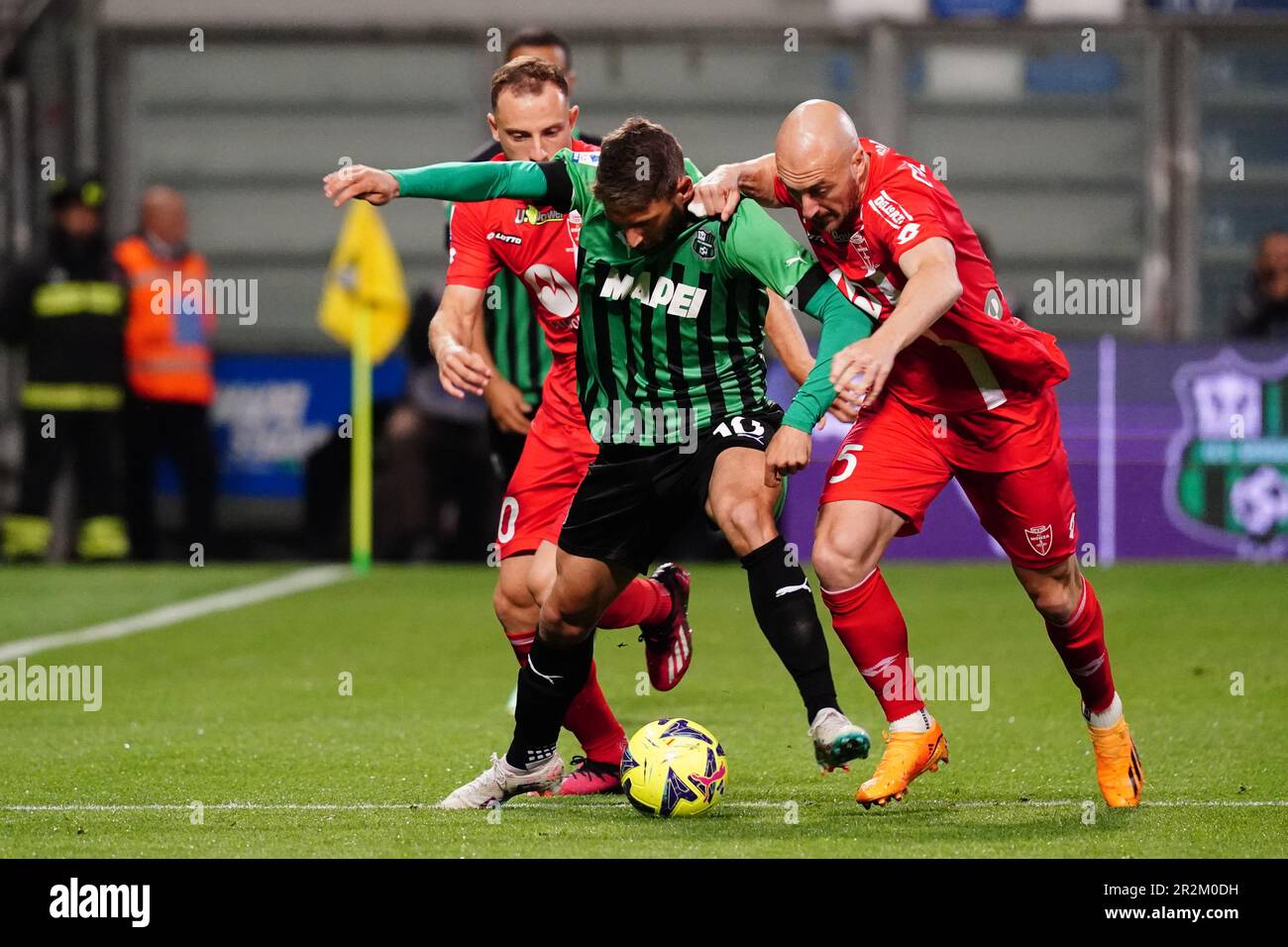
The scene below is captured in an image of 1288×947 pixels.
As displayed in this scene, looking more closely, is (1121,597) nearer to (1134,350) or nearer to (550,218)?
(1134,350)

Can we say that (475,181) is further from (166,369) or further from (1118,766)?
(166,369)

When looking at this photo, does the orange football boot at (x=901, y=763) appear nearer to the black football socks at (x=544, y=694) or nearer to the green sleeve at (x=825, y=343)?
the black football socks at (x=544, y=694)

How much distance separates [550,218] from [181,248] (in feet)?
28.3

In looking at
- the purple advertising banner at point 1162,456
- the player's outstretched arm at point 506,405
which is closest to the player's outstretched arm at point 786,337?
the player's outstretched arm at point 506,405

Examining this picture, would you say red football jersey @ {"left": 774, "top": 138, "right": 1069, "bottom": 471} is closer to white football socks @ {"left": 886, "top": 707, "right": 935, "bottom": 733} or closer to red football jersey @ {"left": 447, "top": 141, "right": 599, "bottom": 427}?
white football socks @ {"left": 886, "top": 707, "right": 935, "bottom": 733}

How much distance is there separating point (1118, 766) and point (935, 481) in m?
0.95

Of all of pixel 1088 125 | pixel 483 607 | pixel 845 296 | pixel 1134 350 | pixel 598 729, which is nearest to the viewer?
Answer: pixel 845 296

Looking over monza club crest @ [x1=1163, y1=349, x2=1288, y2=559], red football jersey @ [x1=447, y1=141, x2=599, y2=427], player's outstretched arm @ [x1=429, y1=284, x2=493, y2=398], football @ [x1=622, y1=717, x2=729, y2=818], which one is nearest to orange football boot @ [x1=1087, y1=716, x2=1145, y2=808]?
football @ [x1=622, y1=717, x2=729, y2=818]

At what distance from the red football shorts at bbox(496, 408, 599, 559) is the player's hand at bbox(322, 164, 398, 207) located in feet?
4.80

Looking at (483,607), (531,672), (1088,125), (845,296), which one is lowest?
(483,607)

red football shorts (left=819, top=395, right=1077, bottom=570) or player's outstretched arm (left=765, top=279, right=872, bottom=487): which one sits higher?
player's outstretched arm (left=765, top=279, right=872, bottom=487)

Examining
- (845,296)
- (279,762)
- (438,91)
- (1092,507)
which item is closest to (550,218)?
(845,296)

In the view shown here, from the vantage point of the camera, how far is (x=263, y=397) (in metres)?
14.9

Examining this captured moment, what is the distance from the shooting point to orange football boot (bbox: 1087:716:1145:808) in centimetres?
622
